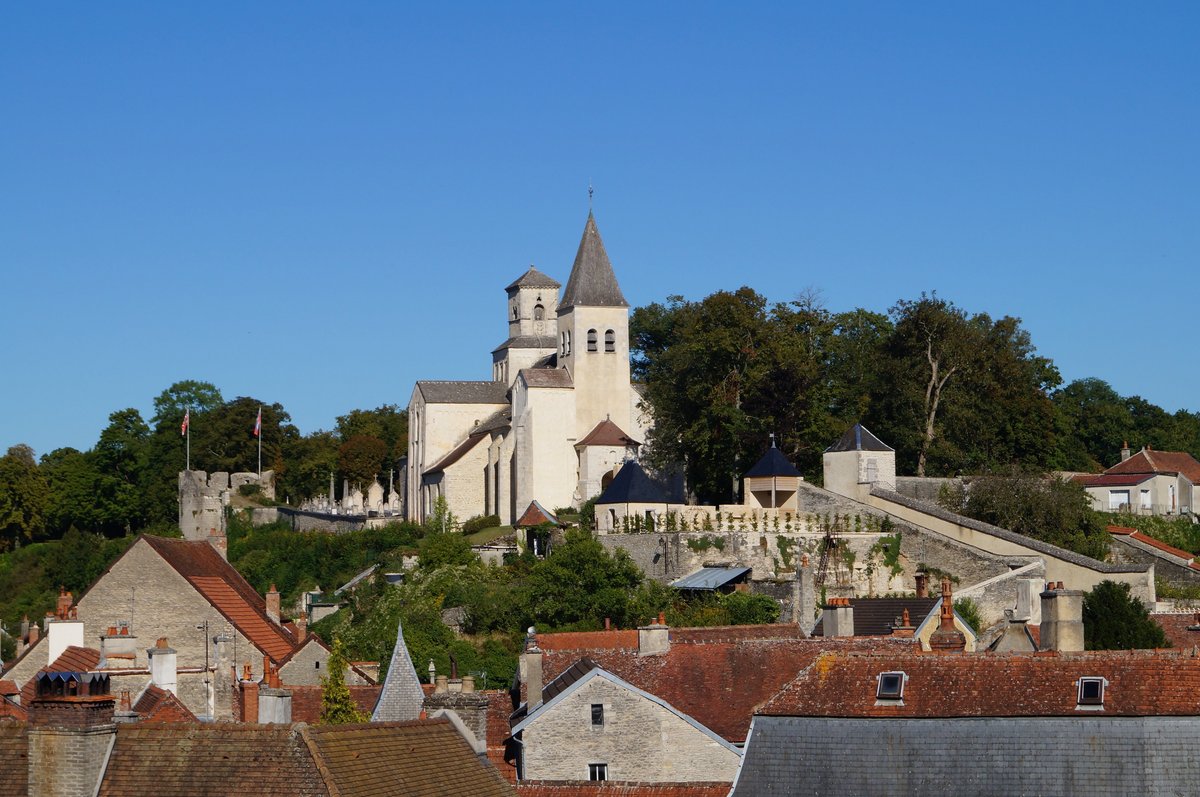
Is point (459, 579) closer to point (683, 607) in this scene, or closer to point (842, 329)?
point (683, 607)

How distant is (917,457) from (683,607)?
1720cm

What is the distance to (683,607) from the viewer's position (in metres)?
51.5

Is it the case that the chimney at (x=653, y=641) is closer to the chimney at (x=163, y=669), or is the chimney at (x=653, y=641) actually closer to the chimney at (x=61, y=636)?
the chimney at (x=163, y=669)

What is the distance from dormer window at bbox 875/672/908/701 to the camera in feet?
80.2

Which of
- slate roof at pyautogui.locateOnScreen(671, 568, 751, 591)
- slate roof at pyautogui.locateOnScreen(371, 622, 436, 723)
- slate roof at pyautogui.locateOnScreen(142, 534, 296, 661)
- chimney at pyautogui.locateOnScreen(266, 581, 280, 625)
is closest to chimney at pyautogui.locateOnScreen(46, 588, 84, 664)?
slate roof at pyautogui.locateOnScreen(142, 534, 296, 661)

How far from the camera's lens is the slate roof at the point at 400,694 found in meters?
30.3

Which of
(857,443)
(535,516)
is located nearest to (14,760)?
(857,443)

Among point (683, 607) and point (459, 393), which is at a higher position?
point (459, 393)

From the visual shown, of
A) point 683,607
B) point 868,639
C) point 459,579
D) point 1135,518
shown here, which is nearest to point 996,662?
point 868,639

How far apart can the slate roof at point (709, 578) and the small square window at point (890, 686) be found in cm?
2783

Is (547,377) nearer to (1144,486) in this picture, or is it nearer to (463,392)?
(463,392)

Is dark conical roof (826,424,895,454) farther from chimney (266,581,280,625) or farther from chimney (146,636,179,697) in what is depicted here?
chimney (146,636,179,697)

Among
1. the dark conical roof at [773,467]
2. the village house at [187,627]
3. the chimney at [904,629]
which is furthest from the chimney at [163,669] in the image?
the dark conical roof at [773,467]

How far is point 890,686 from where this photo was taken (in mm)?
24609
